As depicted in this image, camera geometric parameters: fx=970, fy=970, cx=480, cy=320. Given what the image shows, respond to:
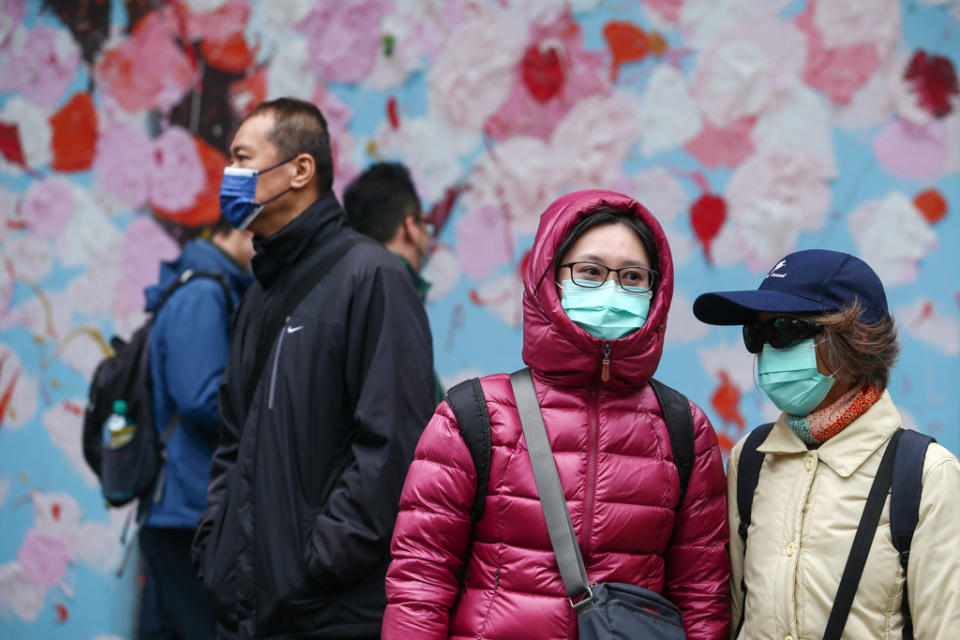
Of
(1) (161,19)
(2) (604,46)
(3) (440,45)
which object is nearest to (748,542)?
(2) (604,46)

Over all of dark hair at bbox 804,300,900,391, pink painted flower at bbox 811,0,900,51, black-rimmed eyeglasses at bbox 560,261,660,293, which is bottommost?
dark hair at bbox 804,300,900,391

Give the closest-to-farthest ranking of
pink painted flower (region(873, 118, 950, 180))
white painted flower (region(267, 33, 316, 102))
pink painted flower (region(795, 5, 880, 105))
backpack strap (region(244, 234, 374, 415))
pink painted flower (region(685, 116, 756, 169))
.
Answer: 1. backpack strap (region(244, 234, 374, 415))
2. pink painted flower (region(873, 118, 950, 180))
3. pink painted flower (region(795, 5, 880, 105))
4. pink painted flower (region(685, 116, 756, 169))
5. white painted flower (region(267, 33, 316, 102))

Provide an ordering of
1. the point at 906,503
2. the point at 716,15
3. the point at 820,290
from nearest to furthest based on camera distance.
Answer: the point at 906,503
the point at 820,290
the point at 716,15

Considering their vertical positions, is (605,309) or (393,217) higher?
(393,217)

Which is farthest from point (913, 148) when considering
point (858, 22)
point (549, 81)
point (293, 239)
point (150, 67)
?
point (150, 67)

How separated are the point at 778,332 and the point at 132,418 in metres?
2.34

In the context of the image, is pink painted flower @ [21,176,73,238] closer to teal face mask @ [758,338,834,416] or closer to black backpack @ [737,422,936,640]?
teal face mask @ [758,338,834,416]

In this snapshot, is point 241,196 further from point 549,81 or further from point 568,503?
point 549,81

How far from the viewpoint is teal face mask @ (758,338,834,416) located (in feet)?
6.72

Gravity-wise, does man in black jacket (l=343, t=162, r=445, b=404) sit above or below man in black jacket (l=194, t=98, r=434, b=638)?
above

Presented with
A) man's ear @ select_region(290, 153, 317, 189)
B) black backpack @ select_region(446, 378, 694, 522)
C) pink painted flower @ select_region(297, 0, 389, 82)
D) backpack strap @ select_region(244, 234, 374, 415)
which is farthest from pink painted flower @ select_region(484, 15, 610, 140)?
black backpack @ select_region(446, 378, 694, 522)

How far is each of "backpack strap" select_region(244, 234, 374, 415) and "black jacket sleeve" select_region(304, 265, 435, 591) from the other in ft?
0.44

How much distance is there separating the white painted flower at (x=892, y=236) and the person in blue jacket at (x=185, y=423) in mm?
2293

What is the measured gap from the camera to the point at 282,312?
8.54 feet
